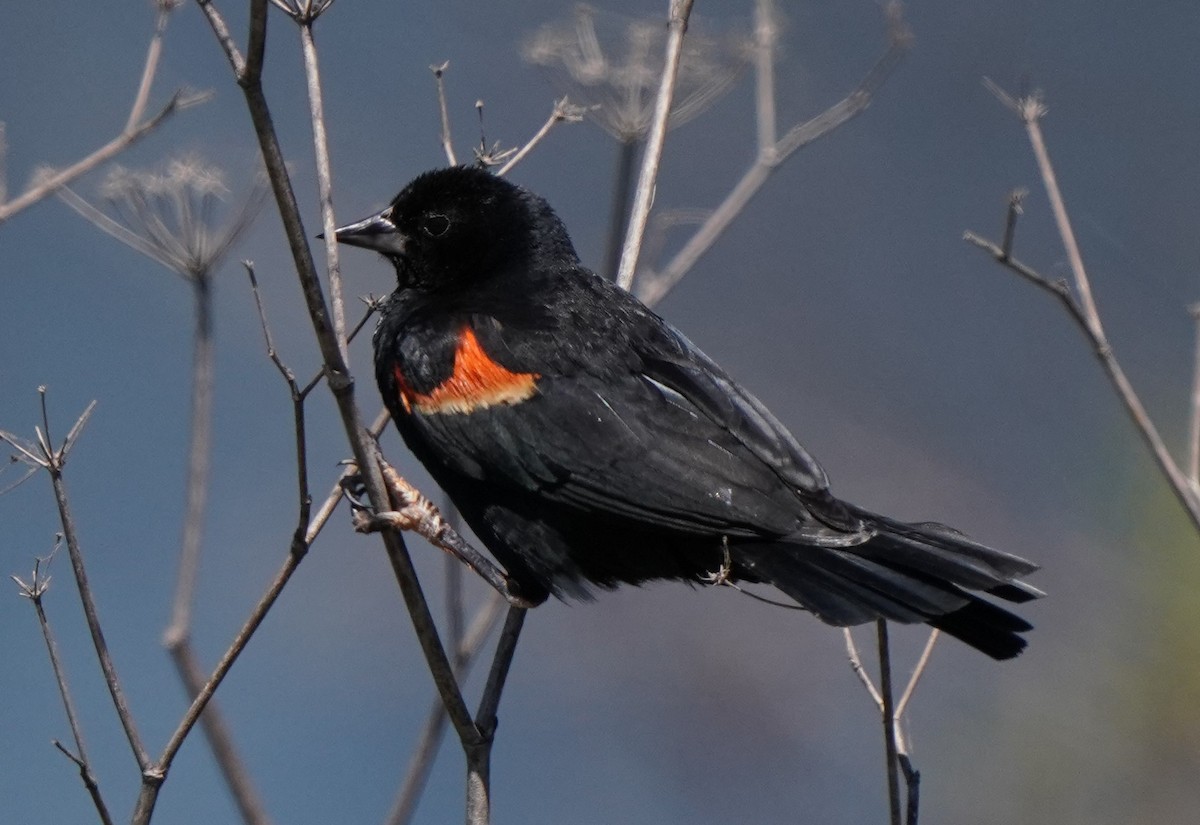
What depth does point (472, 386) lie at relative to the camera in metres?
2.44

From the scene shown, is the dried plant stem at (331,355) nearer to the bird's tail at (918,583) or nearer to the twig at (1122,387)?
Result: the bird's tail at (918,583)

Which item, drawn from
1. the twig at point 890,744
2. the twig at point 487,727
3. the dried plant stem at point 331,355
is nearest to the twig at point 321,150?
the dried plant stem at point 331,355

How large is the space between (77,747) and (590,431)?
0.99 meters

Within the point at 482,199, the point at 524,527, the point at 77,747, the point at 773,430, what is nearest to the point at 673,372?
the point at 773,430

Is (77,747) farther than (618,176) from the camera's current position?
No

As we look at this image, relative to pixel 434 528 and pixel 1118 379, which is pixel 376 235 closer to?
pixel 434 528

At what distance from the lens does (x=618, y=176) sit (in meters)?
2.66

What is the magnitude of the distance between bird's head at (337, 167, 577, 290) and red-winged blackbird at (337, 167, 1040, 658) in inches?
3.8

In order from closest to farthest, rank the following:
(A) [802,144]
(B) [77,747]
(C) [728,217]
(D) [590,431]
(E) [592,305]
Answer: (B) [77,747] < (D) [590,431] < (E) [592,305] < (C) [728,217] < (A) [802,144]

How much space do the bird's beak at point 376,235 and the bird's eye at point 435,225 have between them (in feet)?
0.19

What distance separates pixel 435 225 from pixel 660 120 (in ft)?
1.87

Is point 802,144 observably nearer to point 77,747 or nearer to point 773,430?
point 773,430

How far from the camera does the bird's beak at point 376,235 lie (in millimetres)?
2816

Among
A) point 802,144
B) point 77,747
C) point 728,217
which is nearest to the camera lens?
point 77,747
